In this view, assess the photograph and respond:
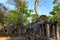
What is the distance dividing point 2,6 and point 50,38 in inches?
861

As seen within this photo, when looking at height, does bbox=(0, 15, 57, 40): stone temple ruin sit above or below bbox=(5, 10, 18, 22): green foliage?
above

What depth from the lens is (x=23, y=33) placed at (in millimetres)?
15805

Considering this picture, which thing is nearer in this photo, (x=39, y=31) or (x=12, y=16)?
(x=39, y=31)

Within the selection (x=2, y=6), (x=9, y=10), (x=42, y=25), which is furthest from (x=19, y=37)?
(x=9, y=10)

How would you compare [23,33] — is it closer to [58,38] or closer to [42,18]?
[42,18]

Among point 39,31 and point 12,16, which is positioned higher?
point 39,31

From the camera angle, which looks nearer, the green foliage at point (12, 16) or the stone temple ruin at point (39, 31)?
the stone temple ruin at point (39, 31)

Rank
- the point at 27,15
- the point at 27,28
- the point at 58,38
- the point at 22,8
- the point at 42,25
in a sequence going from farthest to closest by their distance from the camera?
the point at 27,15
the point at 22,8
the point at 27,28
the point at 42,25
the point at 58,38

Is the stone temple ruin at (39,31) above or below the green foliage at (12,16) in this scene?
above

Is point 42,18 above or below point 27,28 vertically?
above

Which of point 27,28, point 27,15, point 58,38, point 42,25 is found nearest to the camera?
point 58,38

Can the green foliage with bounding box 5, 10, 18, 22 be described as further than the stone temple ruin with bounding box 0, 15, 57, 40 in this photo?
Yes

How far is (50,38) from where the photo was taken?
14.6m

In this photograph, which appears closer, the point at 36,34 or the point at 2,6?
the point at 36,34
